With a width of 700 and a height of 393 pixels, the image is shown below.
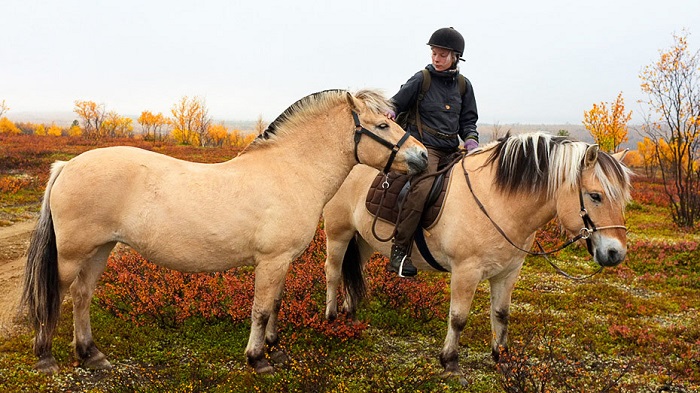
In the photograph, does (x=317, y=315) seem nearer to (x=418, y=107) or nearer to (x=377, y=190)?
(x=377, y=190)

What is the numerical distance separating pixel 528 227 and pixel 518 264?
54 cm

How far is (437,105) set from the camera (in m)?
4.94

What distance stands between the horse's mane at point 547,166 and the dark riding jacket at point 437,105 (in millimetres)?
675

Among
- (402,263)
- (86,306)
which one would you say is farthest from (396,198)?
(86,306)

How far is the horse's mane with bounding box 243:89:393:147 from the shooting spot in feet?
13.8

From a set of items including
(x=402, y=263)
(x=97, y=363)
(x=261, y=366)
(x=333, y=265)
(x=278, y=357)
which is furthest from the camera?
(x=333, y=265)

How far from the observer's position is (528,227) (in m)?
4.25

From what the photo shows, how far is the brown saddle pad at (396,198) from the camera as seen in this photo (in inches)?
180

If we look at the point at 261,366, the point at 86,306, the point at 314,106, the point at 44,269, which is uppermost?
the point at 314,106

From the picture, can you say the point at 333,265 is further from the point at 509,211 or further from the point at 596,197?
the point at 596,197

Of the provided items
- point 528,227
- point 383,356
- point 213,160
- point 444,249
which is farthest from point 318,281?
point 213,160

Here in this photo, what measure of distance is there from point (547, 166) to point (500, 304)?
1.62 meters

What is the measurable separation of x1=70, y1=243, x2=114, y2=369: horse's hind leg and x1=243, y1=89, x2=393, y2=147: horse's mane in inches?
75.9

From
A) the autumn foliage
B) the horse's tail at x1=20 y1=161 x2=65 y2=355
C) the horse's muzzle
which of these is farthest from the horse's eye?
the autumn foliage
